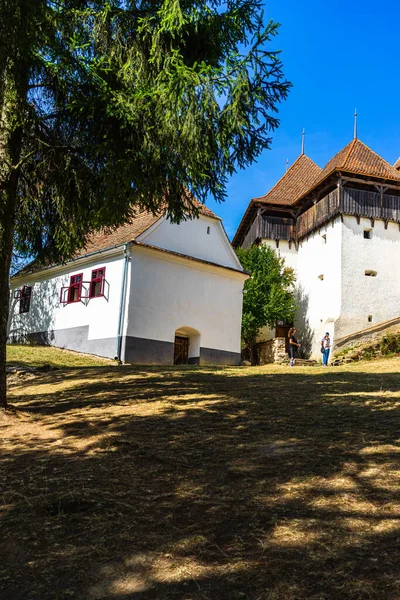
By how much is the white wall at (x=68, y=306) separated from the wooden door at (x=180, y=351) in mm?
3383

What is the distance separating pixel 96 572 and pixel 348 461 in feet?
8.65

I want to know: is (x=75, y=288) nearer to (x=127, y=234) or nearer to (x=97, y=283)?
(x=97, y=283)

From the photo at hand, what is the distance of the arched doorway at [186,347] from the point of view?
23.8 meters

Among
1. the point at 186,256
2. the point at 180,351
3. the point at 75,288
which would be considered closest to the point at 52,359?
the point at 75,288

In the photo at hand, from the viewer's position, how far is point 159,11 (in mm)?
8898

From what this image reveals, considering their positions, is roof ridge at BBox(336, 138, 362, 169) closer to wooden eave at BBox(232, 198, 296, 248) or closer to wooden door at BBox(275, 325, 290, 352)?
wooden eave at BBox(232, 198, 296, 248)

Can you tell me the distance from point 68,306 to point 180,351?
543 centimetres

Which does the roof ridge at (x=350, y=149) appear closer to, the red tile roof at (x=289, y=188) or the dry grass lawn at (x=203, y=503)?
the red tile roof at (x=289, y=188)

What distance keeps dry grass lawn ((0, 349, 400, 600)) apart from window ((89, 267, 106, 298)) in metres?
14.7

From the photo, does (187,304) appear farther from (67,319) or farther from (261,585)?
(261,585)

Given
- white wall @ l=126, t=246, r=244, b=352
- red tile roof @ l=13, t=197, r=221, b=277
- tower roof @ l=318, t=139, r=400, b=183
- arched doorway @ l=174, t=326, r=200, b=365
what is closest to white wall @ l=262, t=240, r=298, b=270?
tower roof @ l=318, t=139, r=400, b=183

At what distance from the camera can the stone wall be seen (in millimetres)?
35281

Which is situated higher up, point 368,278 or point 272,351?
point 368,278

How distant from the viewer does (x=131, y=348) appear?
21.2 metres
